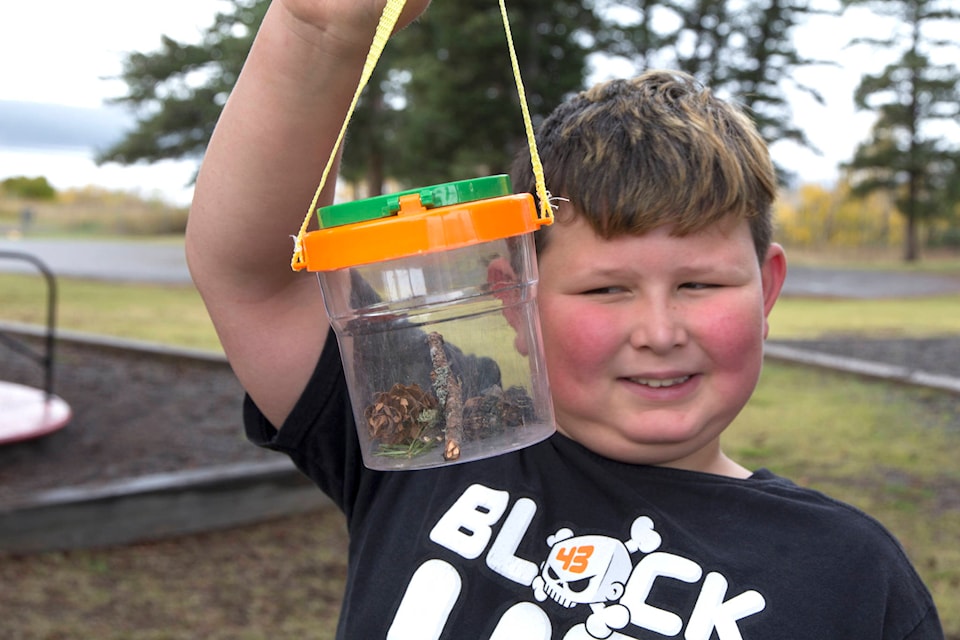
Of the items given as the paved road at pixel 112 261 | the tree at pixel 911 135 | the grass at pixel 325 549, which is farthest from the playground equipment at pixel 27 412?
the tree at pixel 911 135

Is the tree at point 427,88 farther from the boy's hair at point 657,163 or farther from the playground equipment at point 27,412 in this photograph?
the boy's hair at point 657,163

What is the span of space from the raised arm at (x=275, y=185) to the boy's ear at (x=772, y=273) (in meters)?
0.69

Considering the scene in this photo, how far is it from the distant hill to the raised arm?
4.65m

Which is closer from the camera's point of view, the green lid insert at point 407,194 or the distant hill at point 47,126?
the green lid insert at point 407,194

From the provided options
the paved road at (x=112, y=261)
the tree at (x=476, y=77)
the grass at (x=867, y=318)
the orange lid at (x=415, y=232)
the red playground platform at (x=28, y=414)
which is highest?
the tree at (x=476, y=77)

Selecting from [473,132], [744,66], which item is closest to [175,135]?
[473,132]

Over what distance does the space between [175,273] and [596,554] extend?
17.6 m

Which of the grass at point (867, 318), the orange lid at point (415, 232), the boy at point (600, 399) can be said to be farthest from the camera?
the grass at point (867, 318)

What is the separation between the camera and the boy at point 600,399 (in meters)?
1.22

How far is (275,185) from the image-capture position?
1218mm

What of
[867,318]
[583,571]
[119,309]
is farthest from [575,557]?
[867,318]

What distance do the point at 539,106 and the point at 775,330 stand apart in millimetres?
9848

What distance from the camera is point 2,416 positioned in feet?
14.8

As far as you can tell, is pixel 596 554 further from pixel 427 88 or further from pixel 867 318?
pixel 427 88
